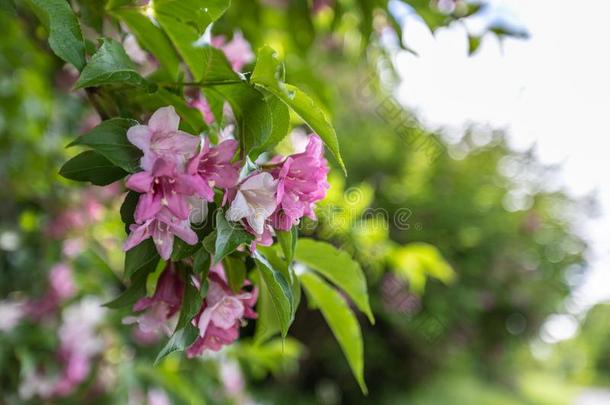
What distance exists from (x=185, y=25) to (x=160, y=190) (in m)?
0.19

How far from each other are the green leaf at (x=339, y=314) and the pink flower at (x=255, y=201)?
0.19 metres

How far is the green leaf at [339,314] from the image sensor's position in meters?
0.57

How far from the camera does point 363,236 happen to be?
1.42 metres

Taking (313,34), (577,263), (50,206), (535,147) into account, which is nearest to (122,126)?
(313,34)

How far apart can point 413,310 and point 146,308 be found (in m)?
3.36

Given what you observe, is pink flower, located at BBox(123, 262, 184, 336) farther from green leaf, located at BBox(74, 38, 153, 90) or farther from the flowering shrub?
green leaf, located at BBox(74, 38, 153, 90)

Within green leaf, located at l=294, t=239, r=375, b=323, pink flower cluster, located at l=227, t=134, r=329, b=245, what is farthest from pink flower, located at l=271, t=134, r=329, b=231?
green leaf, located at l=294, t=239, r=375, b=323

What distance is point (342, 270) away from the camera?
1.76 ft

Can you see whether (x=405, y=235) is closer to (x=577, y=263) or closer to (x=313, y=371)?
(x=313, y=371)

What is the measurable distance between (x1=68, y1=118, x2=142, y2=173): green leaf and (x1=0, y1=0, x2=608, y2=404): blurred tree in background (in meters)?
0.18

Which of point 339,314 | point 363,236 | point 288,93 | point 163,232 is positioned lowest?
point 363,236

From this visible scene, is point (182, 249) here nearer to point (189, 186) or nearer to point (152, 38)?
point (189, 186)

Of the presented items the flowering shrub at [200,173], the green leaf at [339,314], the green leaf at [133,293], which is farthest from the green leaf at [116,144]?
the green leaf at [339,314]

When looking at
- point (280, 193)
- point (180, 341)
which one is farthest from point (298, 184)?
point (180, 341)
